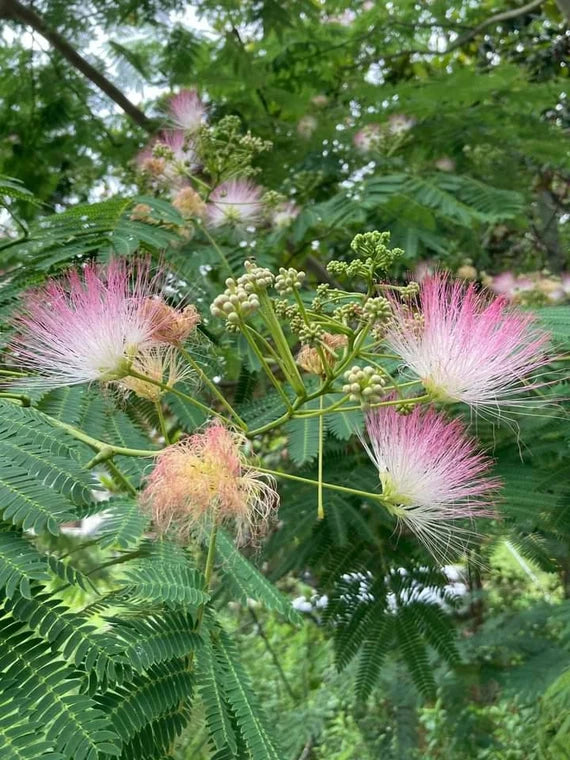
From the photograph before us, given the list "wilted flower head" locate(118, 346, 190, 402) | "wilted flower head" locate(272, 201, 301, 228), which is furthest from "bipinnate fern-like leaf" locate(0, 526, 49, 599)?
"wilted flower head" locate(272, 201, 301, 228)

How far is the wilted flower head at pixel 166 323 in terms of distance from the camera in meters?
1.57

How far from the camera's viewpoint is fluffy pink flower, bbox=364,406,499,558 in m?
1.46

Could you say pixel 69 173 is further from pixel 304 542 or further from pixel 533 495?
pixel 533 495

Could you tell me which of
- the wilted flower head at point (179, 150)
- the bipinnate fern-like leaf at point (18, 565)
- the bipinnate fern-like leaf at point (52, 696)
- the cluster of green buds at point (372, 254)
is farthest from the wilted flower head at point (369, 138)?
the bipinnate fern-like leaf at point (52, 696)

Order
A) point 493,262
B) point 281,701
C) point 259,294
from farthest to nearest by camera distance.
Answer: point 493,262
point 281,701
point 259,294

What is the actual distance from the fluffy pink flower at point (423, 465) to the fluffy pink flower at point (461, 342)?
0.25 ft

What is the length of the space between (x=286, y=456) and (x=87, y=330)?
262cm

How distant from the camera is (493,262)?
6.00 m

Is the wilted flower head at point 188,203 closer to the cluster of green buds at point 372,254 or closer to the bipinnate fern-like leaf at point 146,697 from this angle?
the cluster of green buds at point 372,254

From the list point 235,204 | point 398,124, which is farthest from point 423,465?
point 398,124

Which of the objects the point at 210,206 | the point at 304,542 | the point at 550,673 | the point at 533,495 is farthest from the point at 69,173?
the point at 550,673

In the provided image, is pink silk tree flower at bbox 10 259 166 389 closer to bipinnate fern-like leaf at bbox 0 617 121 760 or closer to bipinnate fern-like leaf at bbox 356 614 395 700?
bipinnate fern-like leaf at bbox 0 617 121 760

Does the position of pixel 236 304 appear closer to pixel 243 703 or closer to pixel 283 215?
pixel 243 703

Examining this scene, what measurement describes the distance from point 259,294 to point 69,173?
322cm
